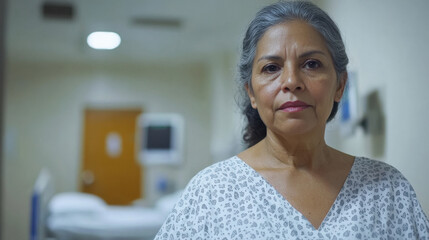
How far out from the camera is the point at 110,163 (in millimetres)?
4691

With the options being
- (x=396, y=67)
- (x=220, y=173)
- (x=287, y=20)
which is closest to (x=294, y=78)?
(x=287, y=20)

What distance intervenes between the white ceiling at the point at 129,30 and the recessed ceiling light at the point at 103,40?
5 centimetres

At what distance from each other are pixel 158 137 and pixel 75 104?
0.83 m

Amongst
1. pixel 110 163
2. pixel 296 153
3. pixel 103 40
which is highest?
pixel 103 40

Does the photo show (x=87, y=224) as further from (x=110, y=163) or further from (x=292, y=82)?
(x=292, y=82)

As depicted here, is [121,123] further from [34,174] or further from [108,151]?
[34,174]

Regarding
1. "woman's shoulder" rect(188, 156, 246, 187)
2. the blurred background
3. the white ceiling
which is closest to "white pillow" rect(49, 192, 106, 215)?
the blurred background

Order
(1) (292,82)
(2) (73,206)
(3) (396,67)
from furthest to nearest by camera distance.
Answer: (2) (73,206) → (3) (396,67) → (1) (292,82)

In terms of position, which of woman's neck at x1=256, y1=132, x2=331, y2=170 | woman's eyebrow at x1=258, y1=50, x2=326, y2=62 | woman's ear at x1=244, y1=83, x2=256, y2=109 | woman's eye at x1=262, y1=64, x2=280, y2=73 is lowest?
woman's neck at x1=256, y1=132, x2=331, y2=170

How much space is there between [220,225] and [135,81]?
12.8 feet

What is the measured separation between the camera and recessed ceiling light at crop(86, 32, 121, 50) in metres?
3.77

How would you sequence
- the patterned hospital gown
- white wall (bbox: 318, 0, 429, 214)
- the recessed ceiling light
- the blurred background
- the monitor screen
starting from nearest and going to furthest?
the patterned hospital gown
white wall (bbox: 318, 0, 429, 214)
the blurred background
the recessed ceiling light
the monitor screen

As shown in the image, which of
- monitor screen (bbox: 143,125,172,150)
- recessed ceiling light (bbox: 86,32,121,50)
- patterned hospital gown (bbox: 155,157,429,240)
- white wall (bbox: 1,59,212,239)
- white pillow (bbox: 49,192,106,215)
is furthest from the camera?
monitor screen (bbox: 143,125,172,150)

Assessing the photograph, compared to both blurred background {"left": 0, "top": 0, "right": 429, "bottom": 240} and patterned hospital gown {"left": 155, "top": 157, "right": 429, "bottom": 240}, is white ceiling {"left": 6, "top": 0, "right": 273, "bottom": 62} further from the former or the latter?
patterned hospital gown {"left": 155, "top": 157, "right": 429, "bottom": 240}
